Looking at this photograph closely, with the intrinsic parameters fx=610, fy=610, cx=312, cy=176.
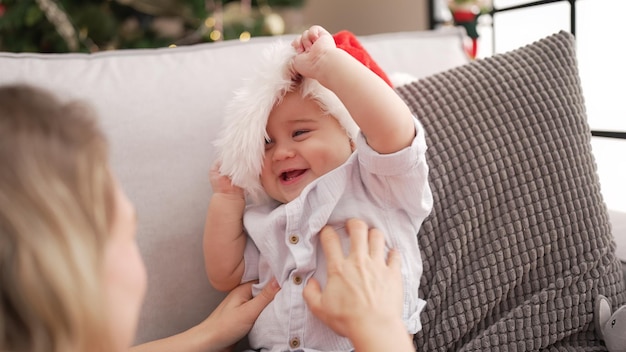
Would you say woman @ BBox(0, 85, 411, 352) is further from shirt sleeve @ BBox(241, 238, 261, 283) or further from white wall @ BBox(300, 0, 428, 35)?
white wall @ BBox(300, 0, 428, 35)

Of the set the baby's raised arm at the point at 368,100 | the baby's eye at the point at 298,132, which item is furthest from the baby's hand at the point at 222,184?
the baby's raised arm at the point at 368,100

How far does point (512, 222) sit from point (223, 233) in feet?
1.56

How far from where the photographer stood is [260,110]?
3.09ft

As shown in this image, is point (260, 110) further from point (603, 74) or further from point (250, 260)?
point (603, 74)

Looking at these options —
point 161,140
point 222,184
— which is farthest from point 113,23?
point 222,184

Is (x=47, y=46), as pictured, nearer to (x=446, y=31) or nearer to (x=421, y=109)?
(x=446, y=31)

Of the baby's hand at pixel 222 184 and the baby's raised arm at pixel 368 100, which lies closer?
the baby's raised arm at pixel 368 100

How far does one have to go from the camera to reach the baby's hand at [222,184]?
1003mm

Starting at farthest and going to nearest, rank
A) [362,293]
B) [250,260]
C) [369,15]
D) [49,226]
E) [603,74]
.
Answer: [369,15]
[603,74]
[250,260]
[362,293]
[49,226]

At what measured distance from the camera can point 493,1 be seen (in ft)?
8.87

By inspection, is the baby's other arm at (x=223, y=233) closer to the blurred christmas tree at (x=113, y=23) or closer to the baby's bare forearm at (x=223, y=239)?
the baby's bare forearm at (x=223, y=239)

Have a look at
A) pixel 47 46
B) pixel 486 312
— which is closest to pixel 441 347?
pixel 486 312

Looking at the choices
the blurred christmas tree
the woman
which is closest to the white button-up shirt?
the woman

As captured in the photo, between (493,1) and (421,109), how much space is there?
1.88 metres
